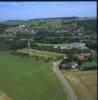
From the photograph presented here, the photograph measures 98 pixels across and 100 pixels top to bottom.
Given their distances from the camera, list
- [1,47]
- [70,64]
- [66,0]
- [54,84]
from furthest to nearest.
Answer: [54,84]
[70,64]
[1,47]
[66,0]

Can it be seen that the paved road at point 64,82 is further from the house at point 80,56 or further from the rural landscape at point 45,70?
the house at point 80,56

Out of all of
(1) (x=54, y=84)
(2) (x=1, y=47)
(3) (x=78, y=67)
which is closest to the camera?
(2) (x=1, y=47)

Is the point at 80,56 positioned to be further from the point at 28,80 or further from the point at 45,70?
the point at 28,80

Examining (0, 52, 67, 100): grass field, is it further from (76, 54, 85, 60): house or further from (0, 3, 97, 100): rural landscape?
(76, 54, 85, 60): house

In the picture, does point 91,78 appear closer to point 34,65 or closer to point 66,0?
point 34,65

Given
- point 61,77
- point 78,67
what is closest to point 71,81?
point 61,77

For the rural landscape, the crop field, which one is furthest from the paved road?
the crop field
